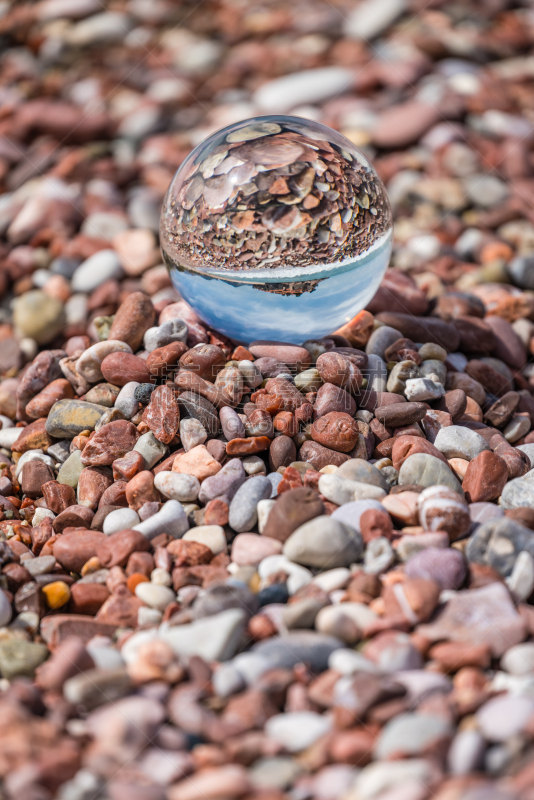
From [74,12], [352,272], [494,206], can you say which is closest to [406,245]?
[494,206]

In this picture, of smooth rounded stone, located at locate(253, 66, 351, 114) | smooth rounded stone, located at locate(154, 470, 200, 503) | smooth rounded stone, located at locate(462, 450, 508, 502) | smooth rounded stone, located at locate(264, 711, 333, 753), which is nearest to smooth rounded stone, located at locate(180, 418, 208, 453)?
smooth rounded stone, located at locate(154, 470, 200, 503)

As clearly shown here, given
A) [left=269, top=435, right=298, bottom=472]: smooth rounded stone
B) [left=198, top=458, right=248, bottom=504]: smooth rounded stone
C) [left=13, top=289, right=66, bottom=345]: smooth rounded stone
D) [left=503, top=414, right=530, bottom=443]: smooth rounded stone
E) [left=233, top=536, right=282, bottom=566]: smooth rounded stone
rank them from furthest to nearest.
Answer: [left=13, top=289, right=66, bottom=345]: smooth rounded stone, [left=503, top=414, right=530, bottom=443]: smooth rounded stone, [left=269, top=435, right=298, bottom=472]: smooth rounded stone, [left=198, top=458, right=248, bottom=504]: smooth rounded stone, [left=233, top=536, right=282, bottom=566]: smooth rounded stone

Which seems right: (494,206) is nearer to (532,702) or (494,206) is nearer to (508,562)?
(508,562)

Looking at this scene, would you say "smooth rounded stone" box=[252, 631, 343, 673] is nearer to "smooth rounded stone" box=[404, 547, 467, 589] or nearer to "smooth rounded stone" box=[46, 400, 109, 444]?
"smooth rounded stone" box=[404, 547, 467, 589]

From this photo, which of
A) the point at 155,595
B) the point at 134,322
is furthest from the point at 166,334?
the point at 155,595

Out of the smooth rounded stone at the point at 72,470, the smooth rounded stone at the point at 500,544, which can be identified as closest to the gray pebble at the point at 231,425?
the smooth rounded stone at the point at 72,470
